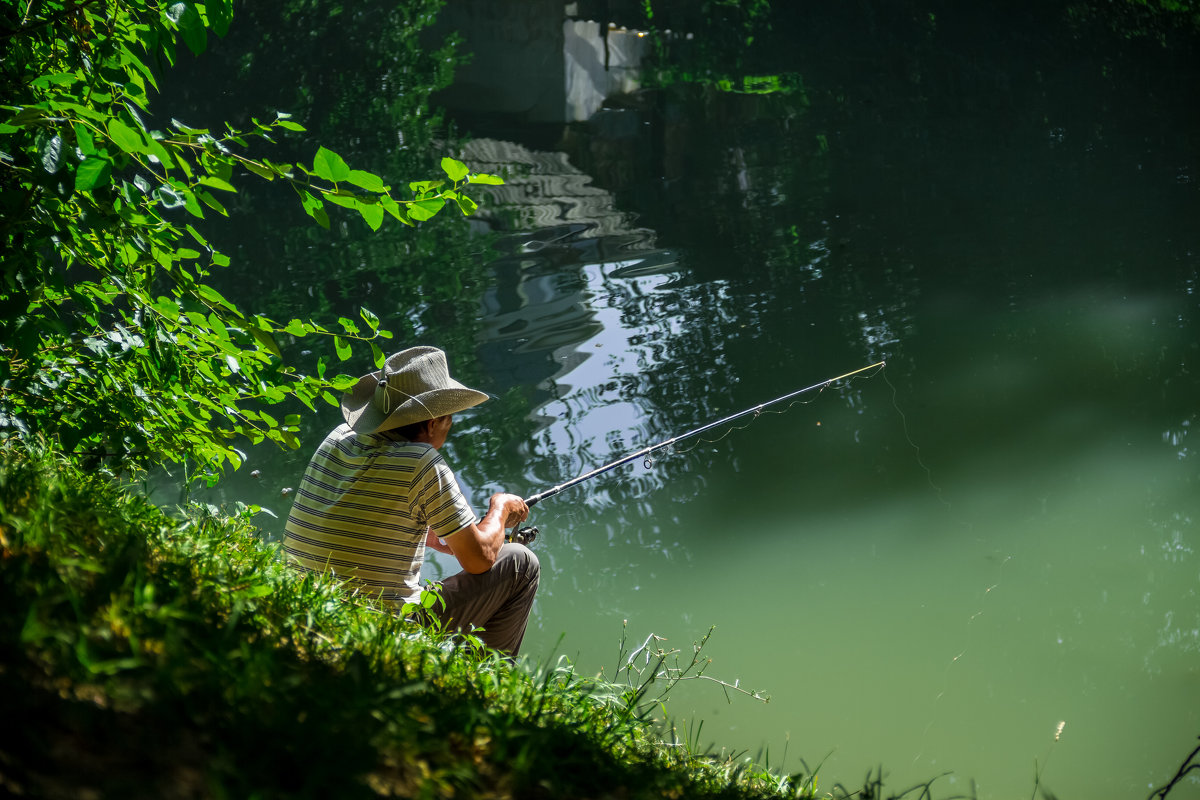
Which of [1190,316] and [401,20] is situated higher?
[401,20]

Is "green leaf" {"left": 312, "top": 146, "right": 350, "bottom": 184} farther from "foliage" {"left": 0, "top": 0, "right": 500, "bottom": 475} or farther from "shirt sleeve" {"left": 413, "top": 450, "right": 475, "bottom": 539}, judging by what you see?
"shirt sleeve" {"left": 413, "top": 450, "right": 475, "bottom": 539}

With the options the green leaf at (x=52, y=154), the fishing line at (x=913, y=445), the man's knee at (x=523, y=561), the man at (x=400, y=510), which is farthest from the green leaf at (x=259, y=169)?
the fishing line at (x=913, y=445)

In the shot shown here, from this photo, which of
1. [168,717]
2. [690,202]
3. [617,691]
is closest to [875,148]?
[690,202]

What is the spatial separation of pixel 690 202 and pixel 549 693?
22.6 ft

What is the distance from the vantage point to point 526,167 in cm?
962

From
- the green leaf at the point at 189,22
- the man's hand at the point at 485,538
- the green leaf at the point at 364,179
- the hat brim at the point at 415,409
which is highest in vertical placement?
the green leaf at the point at 189,22

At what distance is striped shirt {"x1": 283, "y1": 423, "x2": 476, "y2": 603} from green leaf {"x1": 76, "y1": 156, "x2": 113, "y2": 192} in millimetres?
1060

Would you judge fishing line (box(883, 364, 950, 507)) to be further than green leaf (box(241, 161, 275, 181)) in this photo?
Yes

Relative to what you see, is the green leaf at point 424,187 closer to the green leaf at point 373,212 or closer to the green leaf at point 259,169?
the green leaf at point 373,212

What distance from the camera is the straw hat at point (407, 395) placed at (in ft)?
9.58

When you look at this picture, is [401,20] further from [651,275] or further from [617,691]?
[617,691]

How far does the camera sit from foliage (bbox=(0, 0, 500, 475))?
2.18m

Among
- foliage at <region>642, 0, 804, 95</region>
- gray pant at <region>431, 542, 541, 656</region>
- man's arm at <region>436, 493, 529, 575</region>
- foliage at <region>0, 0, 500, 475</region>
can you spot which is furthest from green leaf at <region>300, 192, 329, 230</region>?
foliage at <region>642, 0, 804, 95</region>

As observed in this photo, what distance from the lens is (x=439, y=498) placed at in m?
2.78
